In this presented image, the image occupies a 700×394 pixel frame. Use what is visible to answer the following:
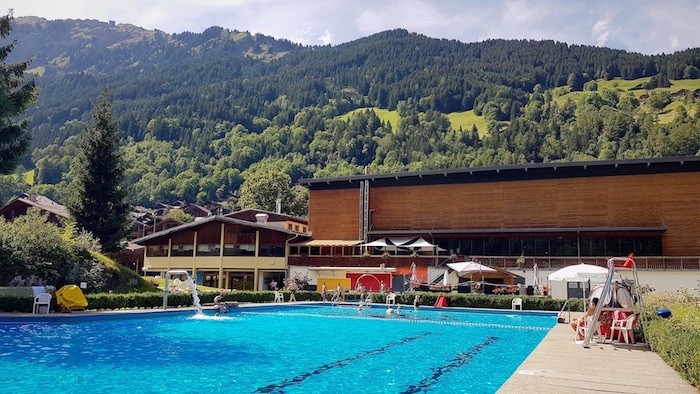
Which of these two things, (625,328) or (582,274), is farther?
(582,274)

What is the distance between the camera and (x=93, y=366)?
12.7 m

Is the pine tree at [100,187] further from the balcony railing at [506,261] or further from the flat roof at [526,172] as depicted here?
the flat roof at [526,172]

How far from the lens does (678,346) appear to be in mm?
10312

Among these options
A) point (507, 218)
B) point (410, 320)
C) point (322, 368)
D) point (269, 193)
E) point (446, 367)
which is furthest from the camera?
point (269, 193)

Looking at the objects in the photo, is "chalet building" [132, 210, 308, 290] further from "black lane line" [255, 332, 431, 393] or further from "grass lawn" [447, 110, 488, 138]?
"grass lawn" [447, 110, 488, 138]

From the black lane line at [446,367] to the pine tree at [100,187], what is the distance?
27.4 m

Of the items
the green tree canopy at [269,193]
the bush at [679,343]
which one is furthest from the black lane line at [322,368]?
the green tree canopy at [269,193]

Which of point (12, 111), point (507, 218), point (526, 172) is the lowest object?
point (507, 218)

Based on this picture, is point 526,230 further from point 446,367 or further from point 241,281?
point 446,367

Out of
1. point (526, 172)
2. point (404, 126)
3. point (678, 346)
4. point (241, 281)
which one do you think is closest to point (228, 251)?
point (241, 281)

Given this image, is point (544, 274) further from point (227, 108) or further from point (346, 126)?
point (227, 108)

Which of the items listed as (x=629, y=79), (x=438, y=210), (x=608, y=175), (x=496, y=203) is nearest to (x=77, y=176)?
(x=438, y=210)

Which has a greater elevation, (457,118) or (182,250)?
(457,118)

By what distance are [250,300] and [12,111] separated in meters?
15.5
